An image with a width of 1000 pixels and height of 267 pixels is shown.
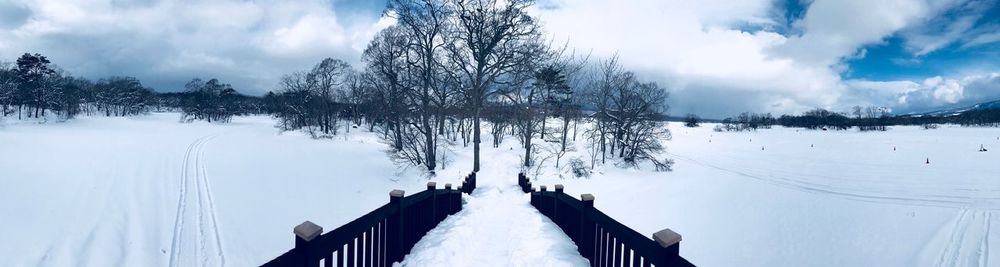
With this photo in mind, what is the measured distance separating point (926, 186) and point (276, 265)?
30.1 metres

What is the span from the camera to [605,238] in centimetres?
445

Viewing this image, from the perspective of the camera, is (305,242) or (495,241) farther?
(495,241)

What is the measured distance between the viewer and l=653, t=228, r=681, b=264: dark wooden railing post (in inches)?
109

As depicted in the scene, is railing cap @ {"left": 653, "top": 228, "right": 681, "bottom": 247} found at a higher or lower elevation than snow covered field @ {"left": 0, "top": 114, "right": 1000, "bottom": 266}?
higher

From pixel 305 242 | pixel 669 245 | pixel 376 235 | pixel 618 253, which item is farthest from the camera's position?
pixel 376 235

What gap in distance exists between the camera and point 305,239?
2545mm

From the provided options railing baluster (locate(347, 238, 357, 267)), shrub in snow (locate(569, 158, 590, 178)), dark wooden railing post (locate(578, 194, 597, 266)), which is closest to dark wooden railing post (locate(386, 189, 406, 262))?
railing baluster (locate(347, 238, 357, 267))

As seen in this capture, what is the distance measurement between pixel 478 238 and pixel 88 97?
93.2 m

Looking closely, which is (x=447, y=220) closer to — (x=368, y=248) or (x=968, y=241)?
(x=368, y=248)

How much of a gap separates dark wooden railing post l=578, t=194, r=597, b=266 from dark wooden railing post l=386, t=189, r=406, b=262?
2249 mm

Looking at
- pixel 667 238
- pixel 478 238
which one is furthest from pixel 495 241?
pixel 667 238

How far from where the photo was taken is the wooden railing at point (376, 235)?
2600 millimetres

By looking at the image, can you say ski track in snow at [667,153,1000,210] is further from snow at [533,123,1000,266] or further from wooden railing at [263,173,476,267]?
wooden railing at [263,173,476,267]

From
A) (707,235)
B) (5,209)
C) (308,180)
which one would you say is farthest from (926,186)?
(5,209)
